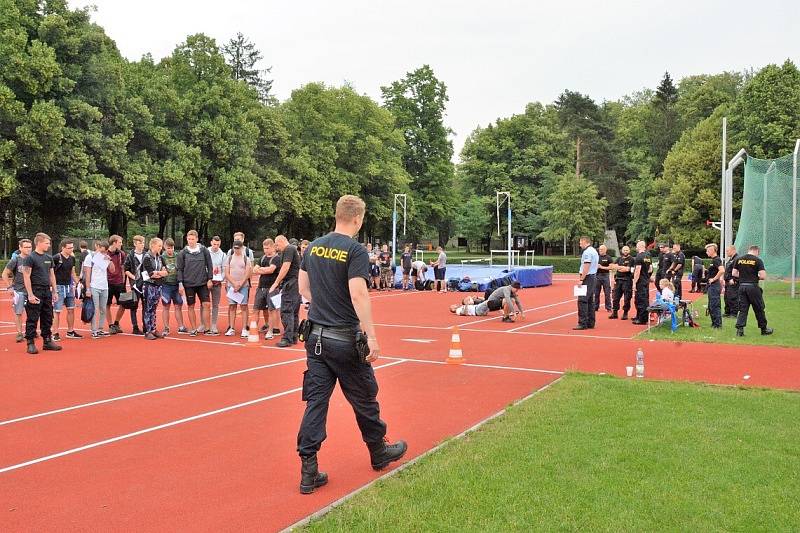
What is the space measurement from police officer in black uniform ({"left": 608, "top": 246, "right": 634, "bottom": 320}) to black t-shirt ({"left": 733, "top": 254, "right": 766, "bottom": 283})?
9.53 feet

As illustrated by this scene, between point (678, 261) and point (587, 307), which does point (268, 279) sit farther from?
point (678, 261)

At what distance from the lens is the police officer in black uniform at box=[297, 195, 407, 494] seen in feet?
15.9

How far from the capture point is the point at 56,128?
29.8 m

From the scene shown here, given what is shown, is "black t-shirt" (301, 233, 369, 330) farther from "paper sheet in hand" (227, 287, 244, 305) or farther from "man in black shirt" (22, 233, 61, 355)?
"paper sheet in hand" (227, 287, 244, 305)

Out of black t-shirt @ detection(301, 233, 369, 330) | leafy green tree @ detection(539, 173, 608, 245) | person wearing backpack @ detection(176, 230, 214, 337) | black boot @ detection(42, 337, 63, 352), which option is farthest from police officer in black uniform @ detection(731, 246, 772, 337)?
leafy green tree @ detection(539, 173, 608, 245)

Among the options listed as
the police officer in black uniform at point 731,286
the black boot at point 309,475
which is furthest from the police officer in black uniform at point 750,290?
the black boot at point 309,475

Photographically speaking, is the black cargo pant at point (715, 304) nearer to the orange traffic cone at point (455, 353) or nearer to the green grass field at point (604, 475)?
the orange traffic cone at point (455, 353)

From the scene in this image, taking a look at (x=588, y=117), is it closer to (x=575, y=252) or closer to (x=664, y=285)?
(x=575, y=252)

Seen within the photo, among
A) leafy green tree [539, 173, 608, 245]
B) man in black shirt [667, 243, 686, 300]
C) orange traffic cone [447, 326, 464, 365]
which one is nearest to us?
orange traffic cone [447, 326, 464, 365]

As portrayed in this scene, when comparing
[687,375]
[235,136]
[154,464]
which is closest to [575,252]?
[235,136]

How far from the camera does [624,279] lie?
54.6 ft

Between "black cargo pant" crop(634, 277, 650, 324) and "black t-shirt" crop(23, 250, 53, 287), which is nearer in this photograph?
"black t-shirt" crop(23, 250, 53, 287)

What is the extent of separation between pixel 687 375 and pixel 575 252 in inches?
2303

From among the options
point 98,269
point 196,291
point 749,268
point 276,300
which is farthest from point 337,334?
point 749,268
